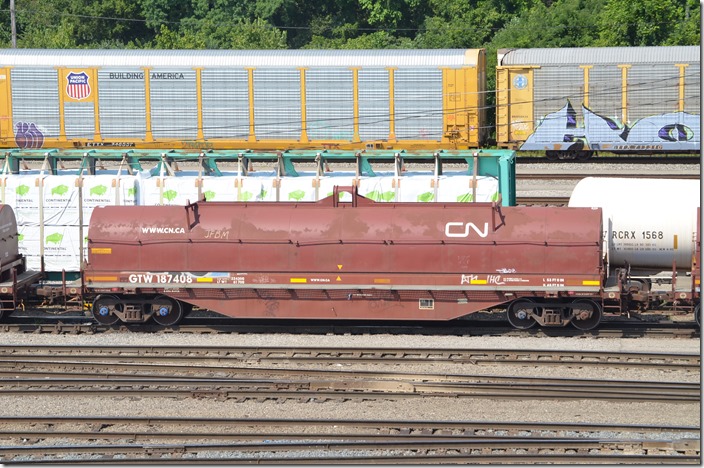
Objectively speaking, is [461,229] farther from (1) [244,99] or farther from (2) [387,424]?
(1) [244,99]

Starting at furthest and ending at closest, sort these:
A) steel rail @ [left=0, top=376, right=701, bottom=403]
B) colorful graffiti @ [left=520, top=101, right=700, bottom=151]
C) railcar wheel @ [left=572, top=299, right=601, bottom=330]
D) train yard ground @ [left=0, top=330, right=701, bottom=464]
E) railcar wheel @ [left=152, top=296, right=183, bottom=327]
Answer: colorful graffiti @ [left=520, top=101, right=700, bottom=151] → railcar wheel @ [left=152, top=296, right=183, bottom=327] → railcar wheel @ [left=572, top=299, right=601, bottom=330] → steel rail @ [left=0, top=376, right=701, bottom=403] → train yard ground @ [left=0, top=330, right=701, bottom=464]

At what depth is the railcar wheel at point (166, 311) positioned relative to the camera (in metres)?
23.2

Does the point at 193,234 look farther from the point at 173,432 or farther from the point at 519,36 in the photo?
the point at 519,36

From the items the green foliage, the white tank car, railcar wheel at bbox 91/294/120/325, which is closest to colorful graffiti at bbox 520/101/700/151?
the green foliage

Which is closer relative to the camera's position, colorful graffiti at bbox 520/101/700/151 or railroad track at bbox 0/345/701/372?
railroad track at bbox 0/345/701/372

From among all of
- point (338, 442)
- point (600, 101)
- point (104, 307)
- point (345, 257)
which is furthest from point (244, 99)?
point (338, 442)

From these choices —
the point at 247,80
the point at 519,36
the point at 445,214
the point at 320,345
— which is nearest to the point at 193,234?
the point at 320,345

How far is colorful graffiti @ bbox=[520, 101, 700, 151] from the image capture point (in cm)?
3631

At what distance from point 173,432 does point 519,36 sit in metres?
34.8

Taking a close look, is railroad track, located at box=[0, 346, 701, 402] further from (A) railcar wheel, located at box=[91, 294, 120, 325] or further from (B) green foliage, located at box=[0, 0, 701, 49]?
(B) green foliage, located at box=[0, 0, 701, 49]

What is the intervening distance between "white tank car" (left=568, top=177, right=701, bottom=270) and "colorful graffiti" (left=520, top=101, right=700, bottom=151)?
13.3 meters

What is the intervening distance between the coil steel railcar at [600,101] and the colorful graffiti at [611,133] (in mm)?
33

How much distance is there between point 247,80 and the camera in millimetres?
37188

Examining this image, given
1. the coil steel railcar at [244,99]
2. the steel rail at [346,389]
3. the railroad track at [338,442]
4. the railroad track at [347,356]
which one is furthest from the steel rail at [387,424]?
the coil steel railcar at [244,99]
